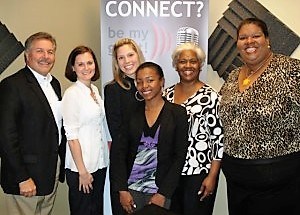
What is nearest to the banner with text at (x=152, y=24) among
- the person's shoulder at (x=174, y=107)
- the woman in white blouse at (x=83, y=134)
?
the woman in white blouse at (x=83, y=134)

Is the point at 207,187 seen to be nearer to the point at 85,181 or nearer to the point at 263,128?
the point at 263,128

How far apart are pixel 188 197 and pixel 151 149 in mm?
402

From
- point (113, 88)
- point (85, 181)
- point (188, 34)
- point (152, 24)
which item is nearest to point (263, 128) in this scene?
point (113, 88)

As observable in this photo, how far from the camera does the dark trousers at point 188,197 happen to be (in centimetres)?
275

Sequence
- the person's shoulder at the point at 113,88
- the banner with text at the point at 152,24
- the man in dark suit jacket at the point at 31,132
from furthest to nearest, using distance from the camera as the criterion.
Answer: the banner with text at the point at 152,24
the person's shoulder at the point at 113,88
the man in dark suit jacket at the point at 31,132

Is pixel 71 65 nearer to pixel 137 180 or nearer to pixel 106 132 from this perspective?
pixel 106 132

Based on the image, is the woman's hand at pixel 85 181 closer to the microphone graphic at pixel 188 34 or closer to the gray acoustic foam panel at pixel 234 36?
the microphone graphic at pixel 188 34

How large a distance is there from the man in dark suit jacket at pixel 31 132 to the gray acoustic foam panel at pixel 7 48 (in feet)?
3.03

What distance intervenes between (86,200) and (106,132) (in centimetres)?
47

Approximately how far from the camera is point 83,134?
279 centimetres

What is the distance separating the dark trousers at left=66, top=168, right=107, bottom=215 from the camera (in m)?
2.83

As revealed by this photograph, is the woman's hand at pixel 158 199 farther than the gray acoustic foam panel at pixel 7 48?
No

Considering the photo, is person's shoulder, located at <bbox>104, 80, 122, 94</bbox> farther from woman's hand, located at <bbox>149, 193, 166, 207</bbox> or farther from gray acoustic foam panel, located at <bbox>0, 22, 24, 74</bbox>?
gray acoustic foam panel, located at <bbox>0, 22, 24, 74</bbox>

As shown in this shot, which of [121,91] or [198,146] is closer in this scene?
[198,146]
